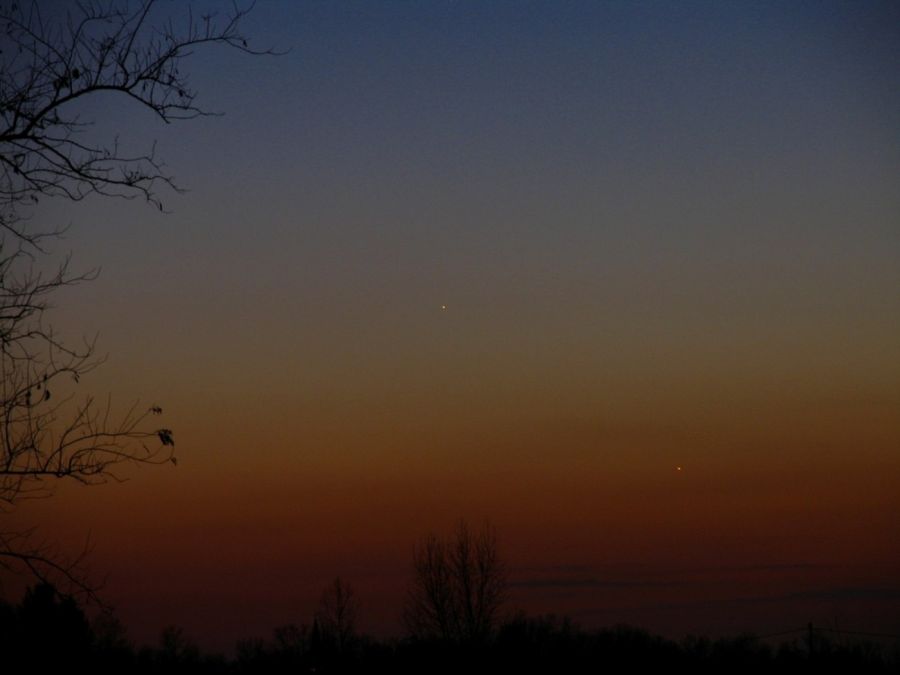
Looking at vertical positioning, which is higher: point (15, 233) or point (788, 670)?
point (15, 233)

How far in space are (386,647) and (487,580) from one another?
20.3 feet

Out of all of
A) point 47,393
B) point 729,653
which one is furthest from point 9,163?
point 729,653

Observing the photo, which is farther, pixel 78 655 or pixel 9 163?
pixel 78 655

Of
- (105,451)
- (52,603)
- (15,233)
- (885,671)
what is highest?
(15,233)

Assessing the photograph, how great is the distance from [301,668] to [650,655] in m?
13.5

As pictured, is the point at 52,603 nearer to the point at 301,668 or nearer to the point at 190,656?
the point at 301,668

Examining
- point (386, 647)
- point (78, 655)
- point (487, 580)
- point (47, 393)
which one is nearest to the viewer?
point (47, 393)

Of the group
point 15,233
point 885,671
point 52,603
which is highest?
point 15,233

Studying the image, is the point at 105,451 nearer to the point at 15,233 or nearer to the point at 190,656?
the point at 15,233

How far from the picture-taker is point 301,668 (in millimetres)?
42969

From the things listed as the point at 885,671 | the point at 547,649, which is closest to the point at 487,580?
the point at 547,649

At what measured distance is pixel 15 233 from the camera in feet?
22.7

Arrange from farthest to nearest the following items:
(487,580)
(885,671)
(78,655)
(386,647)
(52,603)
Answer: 1. (487,580)
2. (386,647)
3. (885,671)
4. (78,655)
5. (52,603)

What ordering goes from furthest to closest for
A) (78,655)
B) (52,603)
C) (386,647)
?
(386,647), (78,655), (52,603)
